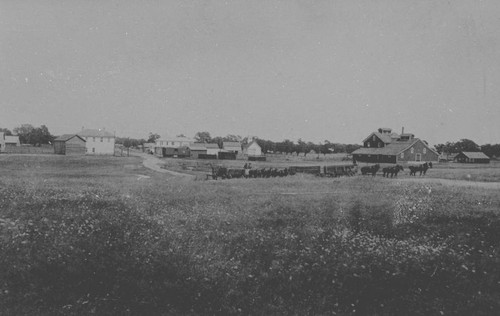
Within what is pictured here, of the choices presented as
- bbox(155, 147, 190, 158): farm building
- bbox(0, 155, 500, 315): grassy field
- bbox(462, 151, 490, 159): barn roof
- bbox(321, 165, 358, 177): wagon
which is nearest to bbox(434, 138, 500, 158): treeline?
bbox(462, 151, 490, 159): barn roof

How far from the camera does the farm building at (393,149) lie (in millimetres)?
58562

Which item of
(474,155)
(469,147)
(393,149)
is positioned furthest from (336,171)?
(469,147)

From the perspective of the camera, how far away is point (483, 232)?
12.4 metres

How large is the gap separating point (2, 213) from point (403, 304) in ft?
42.2

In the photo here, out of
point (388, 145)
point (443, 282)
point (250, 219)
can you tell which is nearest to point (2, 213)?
point (250, 219)

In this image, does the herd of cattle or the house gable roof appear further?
the house gable roof

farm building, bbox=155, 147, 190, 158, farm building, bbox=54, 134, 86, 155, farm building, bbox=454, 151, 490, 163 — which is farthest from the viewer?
farm building, bbox=155, 147, 190, 158

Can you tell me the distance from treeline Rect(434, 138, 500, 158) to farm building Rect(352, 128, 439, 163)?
42448 millimetres

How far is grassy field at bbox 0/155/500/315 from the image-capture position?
26.3 feet

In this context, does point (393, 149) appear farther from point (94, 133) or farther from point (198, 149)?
point (94, 133)

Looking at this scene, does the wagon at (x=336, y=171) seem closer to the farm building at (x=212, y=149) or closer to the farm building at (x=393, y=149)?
Answer: the farm building at (x=393, y=149)

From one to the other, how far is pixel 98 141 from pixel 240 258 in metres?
78.5

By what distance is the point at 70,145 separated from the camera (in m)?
72.3

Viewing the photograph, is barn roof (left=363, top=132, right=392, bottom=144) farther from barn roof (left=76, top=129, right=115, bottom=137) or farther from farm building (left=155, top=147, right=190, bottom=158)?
barn roof (left=76, top=129, right=115, bottom=137)
